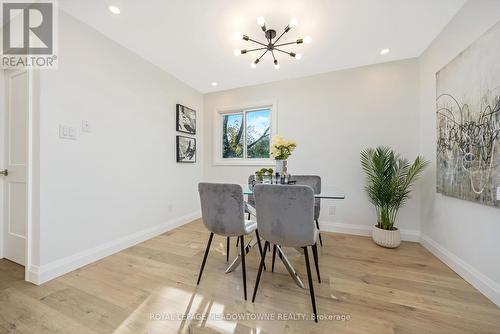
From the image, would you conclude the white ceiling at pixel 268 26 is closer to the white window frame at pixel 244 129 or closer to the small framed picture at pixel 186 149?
the white window frame at pixel 244 129

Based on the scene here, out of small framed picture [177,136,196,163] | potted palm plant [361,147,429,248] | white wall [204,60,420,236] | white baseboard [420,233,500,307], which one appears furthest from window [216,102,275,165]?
white baseboard [420,233,500,307]

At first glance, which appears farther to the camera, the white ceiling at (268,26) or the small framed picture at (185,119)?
the small framed picture at (185,119)

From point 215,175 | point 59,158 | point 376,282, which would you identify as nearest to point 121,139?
→ point 59,158

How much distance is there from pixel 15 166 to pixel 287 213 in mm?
2714

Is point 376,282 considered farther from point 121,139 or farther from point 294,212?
point 121,139

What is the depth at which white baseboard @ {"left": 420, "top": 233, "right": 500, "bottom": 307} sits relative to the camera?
1.41m

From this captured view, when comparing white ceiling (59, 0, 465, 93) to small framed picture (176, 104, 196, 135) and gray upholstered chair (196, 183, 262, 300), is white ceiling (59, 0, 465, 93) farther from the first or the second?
gray upholstered chair (196, 183, 262, 300)

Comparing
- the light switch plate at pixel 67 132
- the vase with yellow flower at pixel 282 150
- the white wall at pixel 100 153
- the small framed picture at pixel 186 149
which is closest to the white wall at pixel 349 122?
the vase with yellow flower at pixel 282 150

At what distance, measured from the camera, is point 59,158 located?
5.69ft

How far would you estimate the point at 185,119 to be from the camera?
131 inches

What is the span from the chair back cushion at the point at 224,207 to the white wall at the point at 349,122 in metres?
1.87

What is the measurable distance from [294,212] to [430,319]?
3.75 ft

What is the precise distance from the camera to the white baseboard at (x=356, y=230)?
2541 millimetres

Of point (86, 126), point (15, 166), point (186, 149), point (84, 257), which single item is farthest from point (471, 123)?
point (15, 166)
